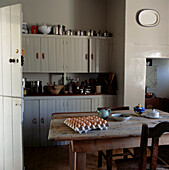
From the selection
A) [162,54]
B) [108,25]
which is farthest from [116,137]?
[108,25]

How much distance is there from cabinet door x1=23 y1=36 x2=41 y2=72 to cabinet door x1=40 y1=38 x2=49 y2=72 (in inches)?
2.4

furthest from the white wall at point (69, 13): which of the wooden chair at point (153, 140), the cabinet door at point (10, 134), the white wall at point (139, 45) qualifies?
the wooden chair at point (153, 140)

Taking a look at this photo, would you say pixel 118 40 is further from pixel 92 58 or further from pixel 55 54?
pixel 55 54

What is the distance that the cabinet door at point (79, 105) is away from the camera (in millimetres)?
3652

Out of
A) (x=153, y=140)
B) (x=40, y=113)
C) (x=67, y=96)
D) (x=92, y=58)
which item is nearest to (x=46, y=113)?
(x=40, y=113)

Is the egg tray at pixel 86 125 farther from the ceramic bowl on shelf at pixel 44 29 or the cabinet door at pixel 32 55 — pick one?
the ceramic bowl on shelf at pixel 44 29

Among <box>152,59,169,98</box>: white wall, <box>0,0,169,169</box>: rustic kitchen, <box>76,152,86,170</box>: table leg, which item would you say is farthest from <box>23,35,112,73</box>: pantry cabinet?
<box>76,152,86,170</box>: table leg

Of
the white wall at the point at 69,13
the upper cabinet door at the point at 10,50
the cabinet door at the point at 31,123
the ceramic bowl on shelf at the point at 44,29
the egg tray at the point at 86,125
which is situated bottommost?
the cabinet door at the point at 31,123

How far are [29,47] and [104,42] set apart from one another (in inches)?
63.5

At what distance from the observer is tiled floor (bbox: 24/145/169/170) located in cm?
274

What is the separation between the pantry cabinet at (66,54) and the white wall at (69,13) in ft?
1.91

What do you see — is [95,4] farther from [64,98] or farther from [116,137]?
[116,137]

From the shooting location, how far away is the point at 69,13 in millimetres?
4242

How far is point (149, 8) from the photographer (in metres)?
3.48
